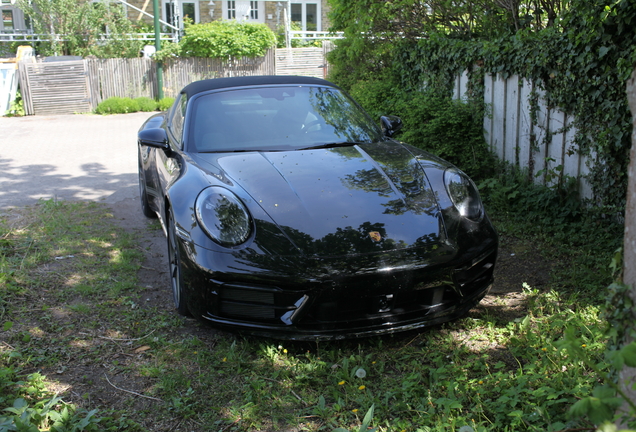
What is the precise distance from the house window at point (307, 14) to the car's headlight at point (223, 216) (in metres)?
26.5

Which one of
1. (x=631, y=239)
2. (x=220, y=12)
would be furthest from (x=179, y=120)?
(x=220, y=12)

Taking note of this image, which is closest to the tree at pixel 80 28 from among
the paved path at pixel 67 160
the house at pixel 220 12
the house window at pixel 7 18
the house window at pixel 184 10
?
the house at pixel 220 12

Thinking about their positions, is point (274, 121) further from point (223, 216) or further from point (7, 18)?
point (7, 18)

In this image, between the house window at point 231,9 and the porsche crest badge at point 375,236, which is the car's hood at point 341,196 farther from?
the house window at point 231,9

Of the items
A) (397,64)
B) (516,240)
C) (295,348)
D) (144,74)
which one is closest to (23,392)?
(295,348)

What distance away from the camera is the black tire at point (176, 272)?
141 inches

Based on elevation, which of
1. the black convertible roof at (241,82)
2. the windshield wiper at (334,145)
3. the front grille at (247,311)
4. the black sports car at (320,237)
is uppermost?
the black convertible roof at (241,82)

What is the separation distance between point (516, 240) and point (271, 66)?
16913mm

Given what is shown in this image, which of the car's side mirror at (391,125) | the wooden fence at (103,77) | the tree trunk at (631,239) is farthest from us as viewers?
the wooden fence at (103,77)

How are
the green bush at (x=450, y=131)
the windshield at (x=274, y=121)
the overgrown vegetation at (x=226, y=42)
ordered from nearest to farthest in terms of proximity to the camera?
the windshield at (x=274, y=121) → the green bush at (x=450, y=131) → the overgrown vegetation at (x=226, y=42)

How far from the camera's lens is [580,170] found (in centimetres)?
538

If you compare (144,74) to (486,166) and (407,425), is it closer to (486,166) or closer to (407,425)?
(486,166)

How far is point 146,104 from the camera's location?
1711cm

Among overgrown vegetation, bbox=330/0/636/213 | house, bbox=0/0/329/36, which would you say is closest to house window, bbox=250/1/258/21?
house, bbox=0/0/329/36
